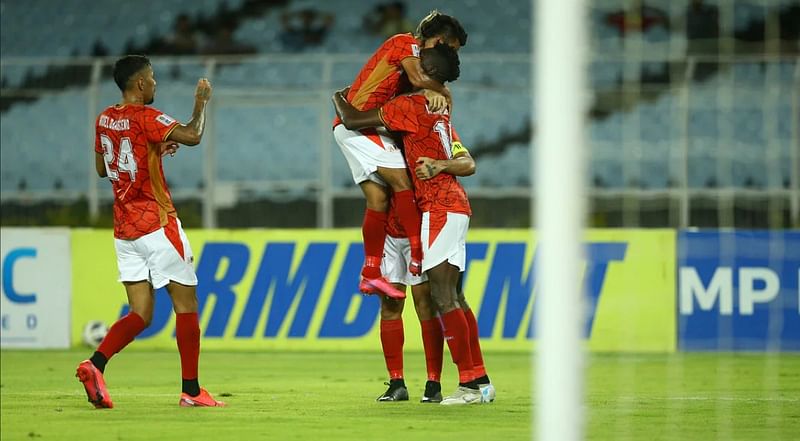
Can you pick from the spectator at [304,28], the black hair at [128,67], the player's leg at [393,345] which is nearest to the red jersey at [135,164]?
the black hair at [128,67]

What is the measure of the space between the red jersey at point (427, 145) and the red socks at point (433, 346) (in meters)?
0.66

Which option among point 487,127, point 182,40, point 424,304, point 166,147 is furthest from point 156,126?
point 182,40

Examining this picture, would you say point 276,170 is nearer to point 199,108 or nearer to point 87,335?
point 87,335

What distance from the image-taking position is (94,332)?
1176cm

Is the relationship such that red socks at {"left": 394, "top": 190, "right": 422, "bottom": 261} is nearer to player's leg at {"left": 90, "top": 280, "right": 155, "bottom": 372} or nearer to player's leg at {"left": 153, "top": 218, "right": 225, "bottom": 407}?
player's leg at {"left": 153, "top": 218, "right": 225, "bottom": 407}

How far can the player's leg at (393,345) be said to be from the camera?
7352 millimetres

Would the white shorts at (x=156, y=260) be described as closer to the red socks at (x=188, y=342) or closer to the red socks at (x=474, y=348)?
the red socks at (x=188, y=342)

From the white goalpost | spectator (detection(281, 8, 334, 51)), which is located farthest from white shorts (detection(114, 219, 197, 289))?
spectator (detection(281, 8, 334, 51))

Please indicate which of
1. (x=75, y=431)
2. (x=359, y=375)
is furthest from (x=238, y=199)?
(x=75, y=431)

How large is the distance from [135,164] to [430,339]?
1.82m

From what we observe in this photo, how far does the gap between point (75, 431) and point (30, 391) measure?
2330 mm

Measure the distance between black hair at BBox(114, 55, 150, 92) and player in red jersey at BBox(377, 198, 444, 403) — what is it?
1.53m

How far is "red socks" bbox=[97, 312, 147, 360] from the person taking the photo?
22.8ft

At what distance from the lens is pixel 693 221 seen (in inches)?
481
